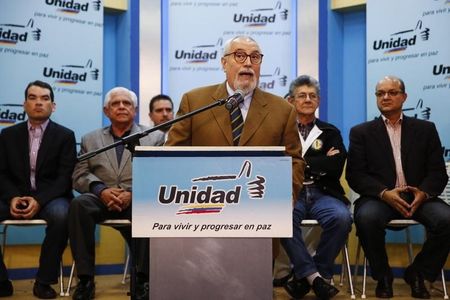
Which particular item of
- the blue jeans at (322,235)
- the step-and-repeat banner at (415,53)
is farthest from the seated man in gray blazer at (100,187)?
the step-and-repeat banner at (415,53)

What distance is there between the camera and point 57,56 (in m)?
6.19

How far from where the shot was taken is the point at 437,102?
19.5 feet

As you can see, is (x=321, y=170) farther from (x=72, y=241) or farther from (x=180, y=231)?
(x=180, y=231)

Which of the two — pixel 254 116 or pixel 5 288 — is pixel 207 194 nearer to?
pixel 254 116

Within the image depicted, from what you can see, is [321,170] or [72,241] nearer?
[72,241]

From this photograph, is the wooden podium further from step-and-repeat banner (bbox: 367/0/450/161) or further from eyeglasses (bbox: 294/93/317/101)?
step-and-repeat banner (bbox: 367/0/450/161)

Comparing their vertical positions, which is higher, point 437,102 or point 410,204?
point 437,102

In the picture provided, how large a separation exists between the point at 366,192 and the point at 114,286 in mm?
2298

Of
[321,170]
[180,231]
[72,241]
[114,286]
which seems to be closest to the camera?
[180,231]

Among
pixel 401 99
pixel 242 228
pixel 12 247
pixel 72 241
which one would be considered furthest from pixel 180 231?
pixel 12 247

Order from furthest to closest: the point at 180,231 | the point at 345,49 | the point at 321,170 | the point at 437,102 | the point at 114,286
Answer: the point at 345,49, the point at 437,102, the point at 114,286, the point at 321,170, the point at 180,231

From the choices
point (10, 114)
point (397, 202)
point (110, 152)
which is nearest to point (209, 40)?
point (110, 152)

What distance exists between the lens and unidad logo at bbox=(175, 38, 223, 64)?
6.75 m

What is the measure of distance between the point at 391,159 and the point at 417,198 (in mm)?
425
